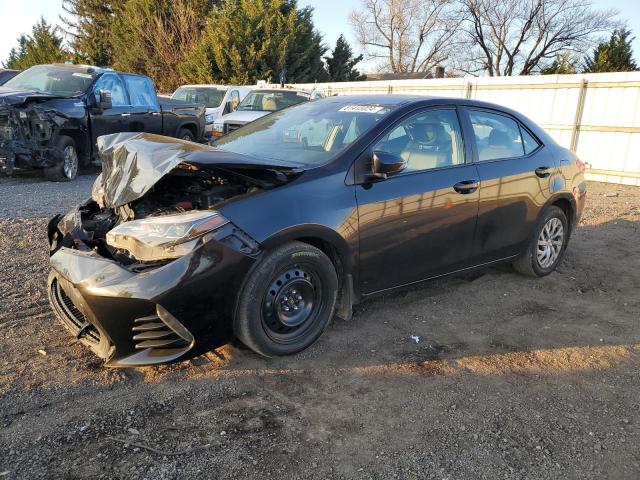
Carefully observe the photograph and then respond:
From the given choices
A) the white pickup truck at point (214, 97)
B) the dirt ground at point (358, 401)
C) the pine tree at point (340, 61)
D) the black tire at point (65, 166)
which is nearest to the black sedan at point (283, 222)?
the dirt ground at point (358, 401)

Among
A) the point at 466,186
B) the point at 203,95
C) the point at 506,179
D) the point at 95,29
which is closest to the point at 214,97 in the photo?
the point at 203,95

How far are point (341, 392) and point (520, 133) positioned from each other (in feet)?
10.2

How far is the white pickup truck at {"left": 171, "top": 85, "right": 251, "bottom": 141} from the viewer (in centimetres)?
1440

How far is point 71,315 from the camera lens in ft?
10.7

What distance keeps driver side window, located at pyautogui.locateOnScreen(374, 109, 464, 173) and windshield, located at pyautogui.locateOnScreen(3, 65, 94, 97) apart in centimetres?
709

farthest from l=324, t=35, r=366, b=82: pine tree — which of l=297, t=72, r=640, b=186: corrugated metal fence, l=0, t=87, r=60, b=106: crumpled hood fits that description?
l=0, t=87, r=60, b=106: crumpled hood

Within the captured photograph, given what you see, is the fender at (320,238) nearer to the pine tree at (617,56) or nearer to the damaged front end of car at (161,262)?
the damaged front end of car at (161,262)

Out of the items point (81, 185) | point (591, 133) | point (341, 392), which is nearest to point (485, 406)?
point (341, 392)

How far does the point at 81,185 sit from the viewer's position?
888 centimetres

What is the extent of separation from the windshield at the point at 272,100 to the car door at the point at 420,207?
29.5 feet

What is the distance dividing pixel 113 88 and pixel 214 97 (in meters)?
5.98

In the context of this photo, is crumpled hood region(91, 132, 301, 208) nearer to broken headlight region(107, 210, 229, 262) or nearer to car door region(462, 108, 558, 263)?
broken headlight region(107, 210, 229, 262)

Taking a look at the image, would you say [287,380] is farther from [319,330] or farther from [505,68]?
[505,68]

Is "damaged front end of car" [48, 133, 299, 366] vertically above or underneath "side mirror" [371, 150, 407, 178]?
underneath
